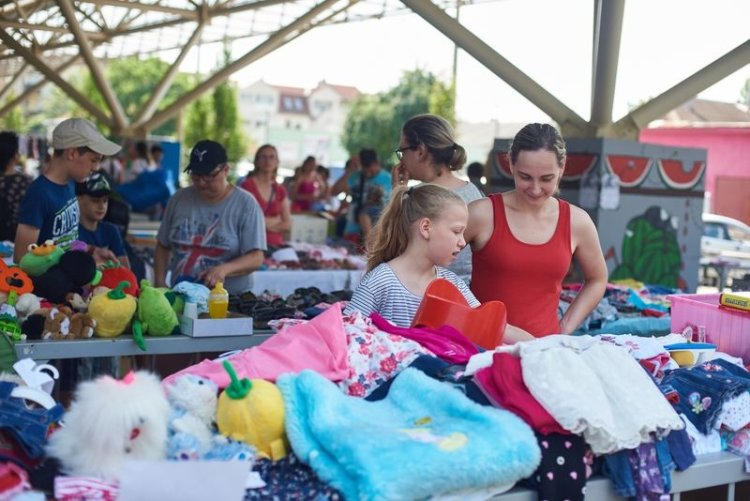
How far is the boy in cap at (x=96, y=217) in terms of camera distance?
497cm

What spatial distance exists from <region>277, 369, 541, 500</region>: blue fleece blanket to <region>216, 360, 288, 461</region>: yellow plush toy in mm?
38

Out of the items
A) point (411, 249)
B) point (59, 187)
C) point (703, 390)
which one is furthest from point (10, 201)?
point (703, 390)

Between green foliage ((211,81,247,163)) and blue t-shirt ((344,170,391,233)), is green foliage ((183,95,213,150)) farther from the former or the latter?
blue t-shirt ((344,170,391,233))

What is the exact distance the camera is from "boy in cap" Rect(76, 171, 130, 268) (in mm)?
4973

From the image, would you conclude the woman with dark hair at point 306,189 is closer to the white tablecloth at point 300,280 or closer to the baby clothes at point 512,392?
the white tablecloth at point 300,280

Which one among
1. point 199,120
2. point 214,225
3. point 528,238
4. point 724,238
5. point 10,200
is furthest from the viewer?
point 199,120

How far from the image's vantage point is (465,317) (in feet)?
9.51

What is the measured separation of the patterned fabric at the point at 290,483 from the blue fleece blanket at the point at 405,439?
1.0 inches

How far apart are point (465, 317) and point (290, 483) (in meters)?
1.04

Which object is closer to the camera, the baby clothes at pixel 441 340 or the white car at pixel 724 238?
the baby clothes at pixel 441 340

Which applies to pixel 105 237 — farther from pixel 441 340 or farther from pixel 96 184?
pixel 441 340

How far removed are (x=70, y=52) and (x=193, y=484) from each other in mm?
26578

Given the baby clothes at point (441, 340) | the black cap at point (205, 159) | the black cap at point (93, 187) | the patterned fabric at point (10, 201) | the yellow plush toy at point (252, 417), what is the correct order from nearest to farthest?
the yellow plush toy at point (252, 417) → the baby clothes at point (441, 340) → the black cap at point (205, 159) → the black cap at point (93, 187) → the patterned fabric at point (10, 201)

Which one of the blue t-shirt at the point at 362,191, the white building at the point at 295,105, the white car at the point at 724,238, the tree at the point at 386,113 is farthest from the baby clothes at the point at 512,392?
the white building at the point at 295,105
